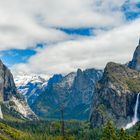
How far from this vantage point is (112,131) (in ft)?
479

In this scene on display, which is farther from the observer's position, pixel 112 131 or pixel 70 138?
pixel 112 131

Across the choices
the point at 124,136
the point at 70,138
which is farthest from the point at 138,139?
the point at 70,138

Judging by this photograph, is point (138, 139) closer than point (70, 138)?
No

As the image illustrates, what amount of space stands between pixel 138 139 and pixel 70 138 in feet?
115

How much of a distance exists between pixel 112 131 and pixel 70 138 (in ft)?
107

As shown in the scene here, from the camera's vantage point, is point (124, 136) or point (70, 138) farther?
point (124, 136)

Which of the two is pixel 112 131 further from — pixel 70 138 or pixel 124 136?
pixel 70 138

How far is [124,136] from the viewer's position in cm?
14688

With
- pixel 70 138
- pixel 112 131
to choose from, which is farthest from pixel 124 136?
pixel 70 138

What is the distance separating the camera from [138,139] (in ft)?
468

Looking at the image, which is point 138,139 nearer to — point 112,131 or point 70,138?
point 112,131

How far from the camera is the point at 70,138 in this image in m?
117

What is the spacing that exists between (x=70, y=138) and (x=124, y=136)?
118 feet
